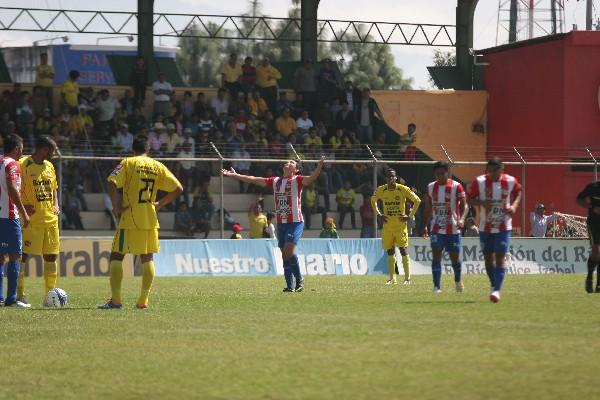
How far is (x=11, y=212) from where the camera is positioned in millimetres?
17031

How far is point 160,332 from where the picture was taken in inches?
528

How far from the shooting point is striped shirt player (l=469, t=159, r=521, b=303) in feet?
57.6

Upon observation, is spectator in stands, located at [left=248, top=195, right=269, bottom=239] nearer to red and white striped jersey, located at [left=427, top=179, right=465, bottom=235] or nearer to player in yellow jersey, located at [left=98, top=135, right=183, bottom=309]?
red and white striped jersey, located at [left=427, top=179, right=465, bottom=235]

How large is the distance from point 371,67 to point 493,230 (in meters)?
103

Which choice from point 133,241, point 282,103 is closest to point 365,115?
point 282,103

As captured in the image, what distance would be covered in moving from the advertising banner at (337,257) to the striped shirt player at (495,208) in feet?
48.0

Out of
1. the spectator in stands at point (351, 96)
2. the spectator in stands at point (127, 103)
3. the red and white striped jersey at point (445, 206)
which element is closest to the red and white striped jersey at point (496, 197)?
the red and white striped jersey at point (445, 206)

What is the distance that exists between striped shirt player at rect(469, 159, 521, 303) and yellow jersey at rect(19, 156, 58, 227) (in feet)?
19.2

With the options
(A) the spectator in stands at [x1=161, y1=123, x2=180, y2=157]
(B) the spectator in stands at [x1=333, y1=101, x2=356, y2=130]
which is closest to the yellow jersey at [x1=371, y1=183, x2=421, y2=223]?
(A) the spectator in stands at [x1=161, y1=123, x2=180, y2=157]

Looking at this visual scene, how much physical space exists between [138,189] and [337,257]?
686 inches

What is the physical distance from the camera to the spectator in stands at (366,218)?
117 ft

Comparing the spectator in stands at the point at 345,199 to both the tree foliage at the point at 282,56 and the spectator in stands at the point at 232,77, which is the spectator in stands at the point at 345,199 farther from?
the tree foliage at the point at 282,56

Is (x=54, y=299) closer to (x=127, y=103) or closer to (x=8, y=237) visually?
(x=8, y=237)

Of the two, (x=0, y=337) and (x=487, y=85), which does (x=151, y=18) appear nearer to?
(x=487, y=85)
